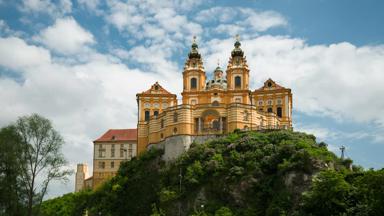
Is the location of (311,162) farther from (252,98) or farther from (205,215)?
(252,98)

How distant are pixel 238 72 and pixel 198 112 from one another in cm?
1228

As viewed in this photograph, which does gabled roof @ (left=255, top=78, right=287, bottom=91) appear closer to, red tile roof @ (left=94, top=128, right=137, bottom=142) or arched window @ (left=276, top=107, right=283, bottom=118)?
arched window @ (left=276, top=107, right=283, bottom=118)

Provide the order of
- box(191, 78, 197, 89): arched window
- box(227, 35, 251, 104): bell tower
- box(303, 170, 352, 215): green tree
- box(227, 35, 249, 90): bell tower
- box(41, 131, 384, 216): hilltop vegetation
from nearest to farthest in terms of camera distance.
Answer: box(303, 170, 352, 215): green tree
box(41, 131, 384, 216): hilltop vegetation
box(227, 35, 251, 104): bell tower
box(227, 35, 249, 90): bell tower
box(191, 78, 197, 89): arched window

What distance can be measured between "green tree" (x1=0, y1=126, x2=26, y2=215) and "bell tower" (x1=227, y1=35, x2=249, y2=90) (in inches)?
1673

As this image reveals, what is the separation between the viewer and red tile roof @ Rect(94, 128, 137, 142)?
9581 cm

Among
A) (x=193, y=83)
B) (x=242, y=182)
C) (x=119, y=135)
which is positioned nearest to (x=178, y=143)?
(x=193, y=83)

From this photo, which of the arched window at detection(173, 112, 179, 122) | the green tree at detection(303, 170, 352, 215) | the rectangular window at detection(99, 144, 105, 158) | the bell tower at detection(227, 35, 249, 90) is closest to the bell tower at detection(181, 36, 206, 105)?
the bell tower at detection(227, 35, 249, 90)

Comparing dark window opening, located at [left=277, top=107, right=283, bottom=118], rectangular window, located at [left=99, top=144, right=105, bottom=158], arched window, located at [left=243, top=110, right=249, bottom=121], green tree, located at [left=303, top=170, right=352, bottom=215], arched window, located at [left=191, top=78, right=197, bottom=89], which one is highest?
A: arched window, located at [left=191, top=78, right=197, bottom=89]

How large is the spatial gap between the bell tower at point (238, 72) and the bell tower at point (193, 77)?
428cm

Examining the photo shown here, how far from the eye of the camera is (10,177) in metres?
47.2

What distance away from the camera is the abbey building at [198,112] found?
75312mm

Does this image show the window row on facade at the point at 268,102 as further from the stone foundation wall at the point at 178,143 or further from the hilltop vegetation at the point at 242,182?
the stone foundation wall at the point at 178,143

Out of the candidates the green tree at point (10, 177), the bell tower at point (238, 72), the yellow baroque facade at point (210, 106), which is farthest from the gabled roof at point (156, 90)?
the green tree at point (10, 177)

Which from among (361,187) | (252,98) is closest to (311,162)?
(361,187)
